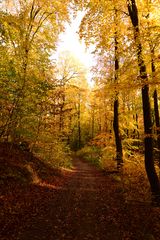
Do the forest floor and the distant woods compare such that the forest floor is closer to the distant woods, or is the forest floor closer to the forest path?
the forest path

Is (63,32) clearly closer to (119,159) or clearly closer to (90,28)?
(90,28)

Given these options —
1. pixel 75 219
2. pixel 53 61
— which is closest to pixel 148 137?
pixel 75 219

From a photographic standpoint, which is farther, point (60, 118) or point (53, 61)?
point (60, 118)

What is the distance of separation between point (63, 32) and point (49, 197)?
45.7 feet

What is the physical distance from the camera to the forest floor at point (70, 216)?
6.38 metres

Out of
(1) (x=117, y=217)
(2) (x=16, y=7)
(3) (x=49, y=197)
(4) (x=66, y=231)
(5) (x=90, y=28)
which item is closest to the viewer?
(4) (x=66, y=231)

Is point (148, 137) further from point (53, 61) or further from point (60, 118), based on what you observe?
point (60, 118)

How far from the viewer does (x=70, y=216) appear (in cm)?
793

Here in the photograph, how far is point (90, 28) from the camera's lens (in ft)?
39.6

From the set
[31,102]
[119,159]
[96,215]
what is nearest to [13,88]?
[31,102]

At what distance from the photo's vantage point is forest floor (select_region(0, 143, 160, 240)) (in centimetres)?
638

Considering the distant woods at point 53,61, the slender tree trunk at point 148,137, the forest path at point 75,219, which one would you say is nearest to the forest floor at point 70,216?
the forest path at point 75,219

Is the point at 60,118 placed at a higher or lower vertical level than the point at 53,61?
lower

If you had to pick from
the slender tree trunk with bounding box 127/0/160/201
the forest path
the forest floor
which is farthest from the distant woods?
the forest path
